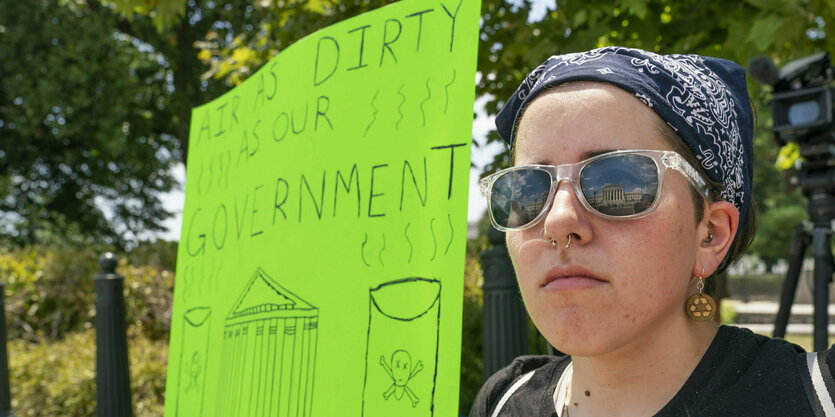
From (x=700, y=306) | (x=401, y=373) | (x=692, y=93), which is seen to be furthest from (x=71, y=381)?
(x=692, y=93)

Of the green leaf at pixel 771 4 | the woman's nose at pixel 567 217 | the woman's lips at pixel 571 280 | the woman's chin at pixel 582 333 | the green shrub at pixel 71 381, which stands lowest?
the green shrub at pixel 71 381

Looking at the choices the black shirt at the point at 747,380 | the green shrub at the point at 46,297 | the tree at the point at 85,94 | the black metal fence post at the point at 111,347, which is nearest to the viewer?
the black shirt at the point at 747,380

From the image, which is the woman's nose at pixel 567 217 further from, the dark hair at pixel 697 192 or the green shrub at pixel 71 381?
the green shrub at pixel 71 381

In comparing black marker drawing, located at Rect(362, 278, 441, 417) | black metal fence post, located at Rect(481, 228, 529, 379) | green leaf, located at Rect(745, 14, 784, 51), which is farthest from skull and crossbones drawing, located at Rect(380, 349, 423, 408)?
green leaf, located at Rect(745, 14, 784, 51)

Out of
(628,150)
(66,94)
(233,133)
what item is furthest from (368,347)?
(66,94)

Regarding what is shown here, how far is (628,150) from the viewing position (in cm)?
100

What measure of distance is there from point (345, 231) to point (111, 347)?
229 centimetres

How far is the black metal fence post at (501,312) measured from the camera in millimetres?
2348

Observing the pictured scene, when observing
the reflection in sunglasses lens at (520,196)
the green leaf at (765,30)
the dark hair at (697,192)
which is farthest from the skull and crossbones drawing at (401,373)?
the green leaf at (765,30)

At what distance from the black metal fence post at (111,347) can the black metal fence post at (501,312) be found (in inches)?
69.8

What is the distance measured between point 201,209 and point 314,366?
77 cm

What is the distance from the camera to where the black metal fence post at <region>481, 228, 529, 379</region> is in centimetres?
235

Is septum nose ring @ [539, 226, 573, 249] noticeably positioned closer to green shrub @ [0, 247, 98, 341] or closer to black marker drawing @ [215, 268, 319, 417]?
black marker drawing @ [215, 268, 319, 417]

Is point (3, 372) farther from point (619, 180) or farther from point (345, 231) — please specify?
point (619, 180)
